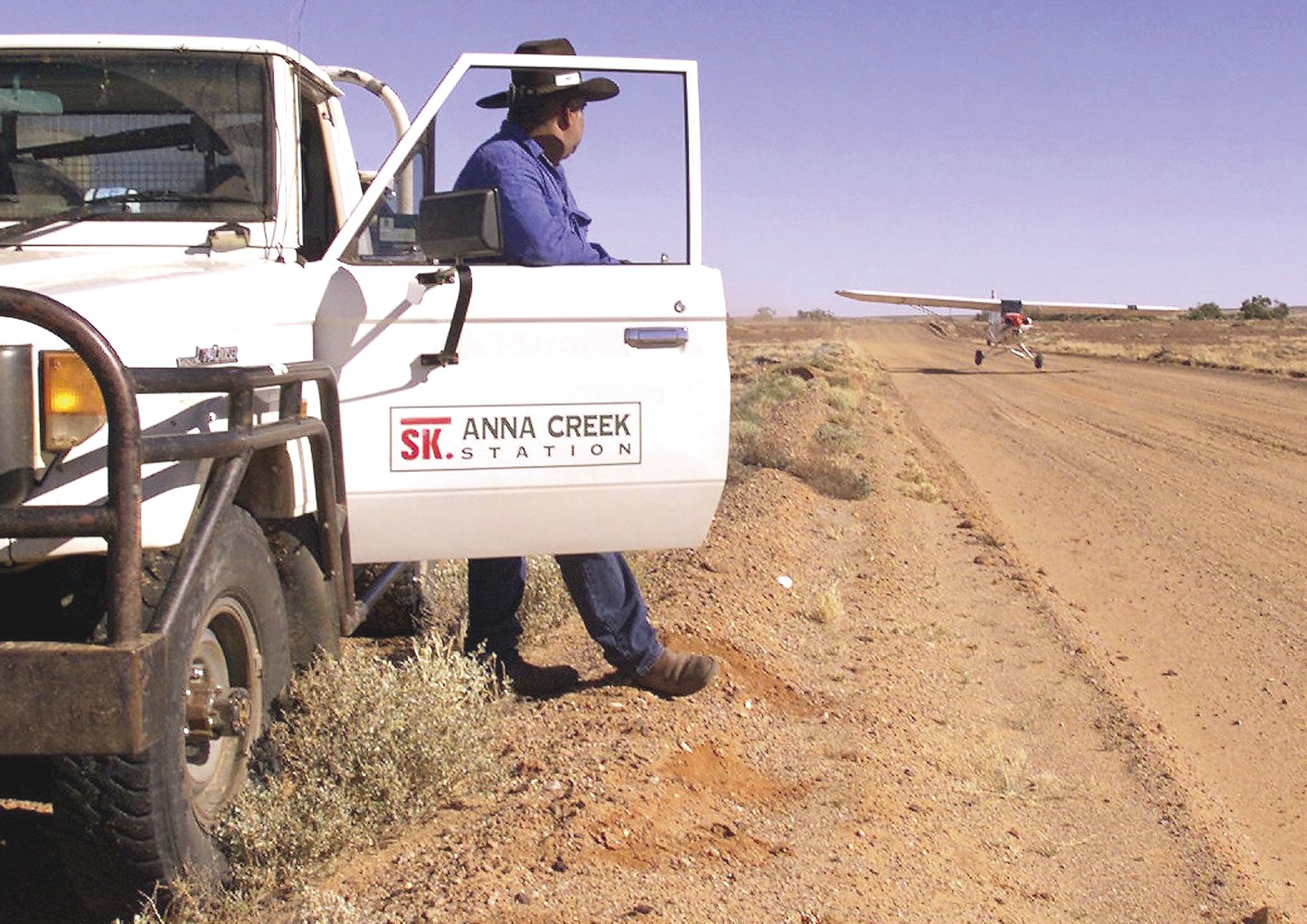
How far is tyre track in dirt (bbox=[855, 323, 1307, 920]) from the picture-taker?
595 cm

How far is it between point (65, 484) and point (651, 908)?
74.6 inches

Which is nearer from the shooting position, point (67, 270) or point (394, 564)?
point (67, 270)

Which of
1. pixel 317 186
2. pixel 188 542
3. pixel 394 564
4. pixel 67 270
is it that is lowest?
pixel 394 564

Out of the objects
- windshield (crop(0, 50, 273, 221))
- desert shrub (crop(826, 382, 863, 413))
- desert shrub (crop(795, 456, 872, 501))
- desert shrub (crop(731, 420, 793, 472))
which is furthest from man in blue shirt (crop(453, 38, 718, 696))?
desert shrub (crop(826, 382, 863, 413))

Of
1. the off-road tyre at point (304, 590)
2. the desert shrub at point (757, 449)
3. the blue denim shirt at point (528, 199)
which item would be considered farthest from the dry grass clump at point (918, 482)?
the off-road tyre at point (304, 590)

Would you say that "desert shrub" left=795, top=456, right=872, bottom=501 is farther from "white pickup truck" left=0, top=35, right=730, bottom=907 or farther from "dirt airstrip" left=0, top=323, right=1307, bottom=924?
"white pickup truck" left=0, top=35, right=730, bottom=907

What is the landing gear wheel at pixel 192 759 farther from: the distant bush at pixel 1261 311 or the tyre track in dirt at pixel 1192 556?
the distant bush at pixel 1261 311

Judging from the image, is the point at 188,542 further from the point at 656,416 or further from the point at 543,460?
the point at 656,416

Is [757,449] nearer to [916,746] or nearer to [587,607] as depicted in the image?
[916,746]

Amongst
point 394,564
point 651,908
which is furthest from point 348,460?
point 651,908

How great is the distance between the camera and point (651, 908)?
3822mm

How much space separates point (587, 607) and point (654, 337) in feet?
3.99

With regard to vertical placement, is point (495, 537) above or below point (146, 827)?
above

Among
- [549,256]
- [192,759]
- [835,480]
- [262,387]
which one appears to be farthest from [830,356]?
[262,387]
